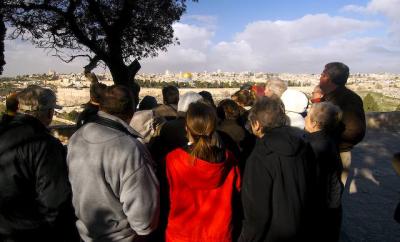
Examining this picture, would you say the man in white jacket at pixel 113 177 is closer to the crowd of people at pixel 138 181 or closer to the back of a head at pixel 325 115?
the crowd of people at pixel 138 181

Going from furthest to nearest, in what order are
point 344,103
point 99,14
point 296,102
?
point 99,14, point 344,103, point 296,102

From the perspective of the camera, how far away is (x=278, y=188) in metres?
2.37

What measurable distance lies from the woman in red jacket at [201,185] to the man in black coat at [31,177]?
2.67ft

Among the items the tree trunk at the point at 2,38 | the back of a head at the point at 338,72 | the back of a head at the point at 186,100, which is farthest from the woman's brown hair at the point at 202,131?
the tree trunk at the point at 2,38

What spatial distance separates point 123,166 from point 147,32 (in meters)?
6.83

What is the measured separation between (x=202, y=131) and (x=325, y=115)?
1314mm

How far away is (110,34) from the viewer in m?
7.63

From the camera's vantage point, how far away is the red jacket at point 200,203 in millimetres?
2547

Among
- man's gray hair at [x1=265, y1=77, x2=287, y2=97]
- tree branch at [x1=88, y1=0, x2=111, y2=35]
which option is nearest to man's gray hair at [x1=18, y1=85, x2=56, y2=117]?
man's gray hair at [x1=265, y1=77, x2=287, y2=97]

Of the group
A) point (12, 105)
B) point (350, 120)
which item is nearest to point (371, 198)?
point (350, 120)

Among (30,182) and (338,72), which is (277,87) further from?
(30,182)

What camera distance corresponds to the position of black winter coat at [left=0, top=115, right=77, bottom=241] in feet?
7.57

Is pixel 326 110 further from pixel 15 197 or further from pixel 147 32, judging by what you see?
pixel 147 32

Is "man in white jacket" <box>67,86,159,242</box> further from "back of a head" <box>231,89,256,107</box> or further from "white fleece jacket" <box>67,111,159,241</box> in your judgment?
"back of a head" <box>231,89,256,107</box>
